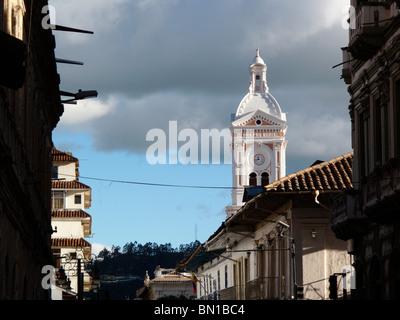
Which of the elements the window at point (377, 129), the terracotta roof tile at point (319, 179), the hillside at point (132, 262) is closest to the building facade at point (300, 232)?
the terracotta roof tile at point (319, 179)

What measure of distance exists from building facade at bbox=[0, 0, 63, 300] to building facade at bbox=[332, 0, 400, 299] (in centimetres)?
805

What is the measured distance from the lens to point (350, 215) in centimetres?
2850

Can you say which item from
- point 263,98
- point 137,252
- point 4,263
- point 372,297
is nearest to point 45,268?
point 372,297

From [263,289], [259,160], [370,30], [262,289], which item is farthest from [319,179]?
[259,160]

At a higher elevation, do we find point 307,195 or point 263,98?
point 263,98

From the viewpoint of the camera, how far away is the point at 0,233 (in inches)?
774

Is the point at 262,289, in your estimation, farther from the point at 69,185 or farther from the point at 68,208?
the point at 68,208

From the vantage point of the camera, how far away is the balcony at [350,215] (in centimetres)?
2841

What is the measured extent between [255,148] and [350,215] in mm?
89815

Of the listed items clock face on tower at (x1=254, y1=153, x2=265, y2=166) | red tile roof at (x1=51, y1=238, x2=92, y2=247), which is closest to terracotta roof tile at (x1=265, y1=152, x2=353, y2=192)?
red tile roof at (x1=51, y1=238, x2=92, y2=247)

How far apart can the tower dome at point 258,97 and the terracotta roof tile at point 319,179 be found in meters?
79.6

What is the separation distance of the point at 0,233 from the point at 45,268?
15.5 m

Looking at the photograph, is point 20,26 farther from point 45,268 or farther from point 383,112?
point 45,268
